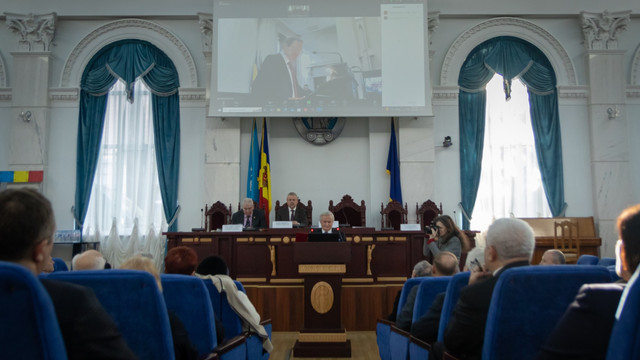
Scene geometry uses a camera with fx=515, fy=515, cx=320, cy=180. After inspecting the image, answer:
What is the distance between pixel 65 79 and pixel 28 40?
0.88 m

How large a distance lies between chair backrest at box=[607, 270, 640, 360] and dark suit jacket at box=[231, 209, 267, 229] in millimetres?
6410

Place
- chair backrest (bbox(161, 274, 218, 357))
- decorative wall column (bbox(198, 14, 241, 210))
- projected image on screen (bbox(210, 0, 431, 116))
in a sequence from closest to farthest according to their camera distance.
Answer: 1. chair backrest (bbox(161, 274, 218, 357))
2. projected image on screen (bbox(210, 0, 431, 116))
3. decorative wall column (bbox(198, 14, 241, 210))

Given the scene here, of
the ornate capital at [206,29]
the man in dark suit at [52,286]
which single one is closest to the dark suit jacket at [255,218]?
the ornate capital at [206,29]

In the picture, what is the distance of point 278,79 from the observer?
8430 millimetres

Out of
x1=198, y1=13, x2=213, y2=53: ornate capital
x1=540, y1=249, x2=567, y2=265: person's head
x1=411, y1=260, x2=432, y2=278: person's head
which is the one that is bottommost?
x1=411, y1=260, x2=432, y2=278: person's head

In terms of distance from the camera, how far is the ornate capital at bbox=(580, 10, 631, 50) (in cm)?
873

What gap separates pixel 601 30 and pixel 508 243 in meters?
8.32

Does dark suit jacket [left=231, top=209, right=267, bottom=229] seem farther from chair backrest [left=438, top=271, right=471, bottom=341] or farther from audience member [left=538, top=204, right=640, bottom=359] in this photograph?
audience member [left=538, top=204, right=640, bottom=359]

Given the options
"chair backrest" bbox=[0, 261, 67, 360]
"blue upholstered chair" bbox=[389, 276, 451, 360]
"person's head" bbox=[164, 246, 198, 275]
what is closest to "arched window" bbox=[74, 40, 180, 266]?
"person's head" bbox=[164, 246, 198, 275]

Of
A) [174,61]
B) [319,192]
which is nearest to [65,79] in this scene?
[174,61]

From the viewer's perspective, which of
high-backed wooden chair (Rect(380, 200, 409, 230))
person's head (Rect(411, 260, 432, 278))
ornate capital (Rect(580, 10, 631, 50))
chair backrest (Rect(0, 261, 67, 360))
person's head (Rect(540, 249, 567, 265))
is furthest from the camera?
ornate capital (Rect(580, 10, 631, 50))

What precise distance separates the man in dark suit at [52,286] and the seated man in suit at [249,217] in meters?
6.11

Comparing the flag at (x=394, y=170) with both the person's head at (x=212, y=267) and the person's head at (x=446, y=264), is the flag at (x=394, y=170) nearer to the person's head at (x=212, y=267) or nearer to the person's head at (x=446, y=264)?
the person's head at (x=446, y=264)

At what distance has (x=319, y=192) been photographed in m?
8.72
